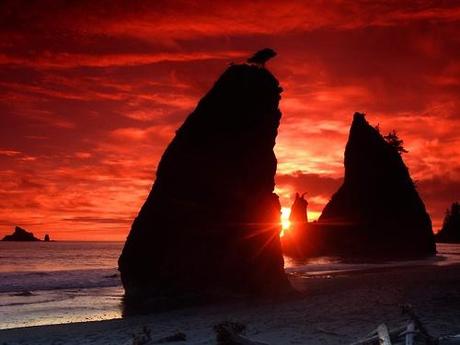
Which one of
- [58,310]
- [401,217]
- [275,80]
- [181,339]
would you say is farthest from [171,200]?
[401,217]

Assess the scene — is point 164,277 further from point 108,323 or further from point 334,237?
point 334,237

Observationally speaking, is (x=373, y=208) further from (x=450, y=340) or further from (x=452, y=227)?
(x=452, y=227)

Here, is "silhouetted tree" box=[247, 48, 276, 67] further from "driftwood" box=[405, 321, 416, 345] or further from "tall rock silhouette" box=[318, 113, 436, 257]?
"tall rock silhouette" box=[318, 113, 436, 257]

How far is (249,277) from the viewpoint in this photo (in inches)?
973

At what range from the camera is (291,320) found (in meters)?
15.4

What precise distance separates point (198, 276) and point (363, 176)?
67.9 m

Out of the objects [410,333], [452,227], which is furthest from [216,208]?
[452,227]

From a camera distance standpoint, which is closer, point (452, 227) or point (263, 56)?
point (263, 56)

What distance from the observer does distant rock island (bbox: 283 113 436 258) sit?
8062cm

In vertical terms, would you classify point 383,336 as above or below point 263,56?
below

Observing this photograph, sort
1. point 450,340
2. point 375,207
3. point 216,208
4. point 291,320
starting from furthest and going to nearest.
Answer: point 375,207 < point 216,208 < point 291,320 < point 450,340

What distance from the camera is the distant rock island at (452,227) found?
18025 centimetres

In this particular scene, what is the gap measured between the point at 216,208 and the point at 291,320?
10369 mm

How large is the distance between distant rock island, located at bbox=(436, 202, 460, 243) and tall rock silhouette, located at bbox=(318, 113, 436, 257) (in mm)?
109493
